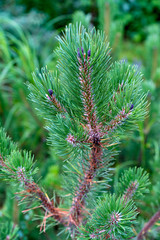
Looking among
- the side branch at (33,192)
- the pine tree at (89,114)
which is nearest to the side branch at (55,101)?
the pine tree at (89,114)

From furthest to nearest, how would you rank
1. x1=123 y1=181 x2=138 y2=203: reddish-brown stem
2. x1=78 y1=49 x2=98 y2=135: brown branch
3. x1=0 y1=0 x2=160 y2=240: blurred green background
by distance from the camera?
x1=0 y1=0 x2=160 y2=240: blurred green background → x1=123 y1=181 x2=138 y2=203: reddish-brown stem → x1=78 y1=49 x2=98 y2=135: brown branch

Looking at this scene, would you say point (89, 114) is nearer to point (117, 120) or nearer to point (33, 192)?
point (117, 120)

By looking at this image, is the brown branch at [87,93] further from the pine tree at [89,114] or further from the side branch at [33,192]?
the side branch at [33,192]

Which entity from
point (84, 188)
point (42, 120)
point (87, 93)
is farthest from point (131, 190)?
point (42, 120)

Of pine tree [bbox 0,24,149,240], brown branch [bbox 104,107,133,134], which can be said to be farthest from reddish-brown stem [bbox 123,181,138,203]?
brown branch [bbox 104,107,133,134]

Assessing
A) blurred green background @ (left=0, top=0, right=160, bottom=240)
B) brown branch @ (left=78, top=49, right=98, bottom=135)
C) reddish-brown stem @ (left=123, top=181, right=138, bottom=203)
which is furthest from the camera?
blurred green background @ (left=0, top=0, right=160, bottom=240)

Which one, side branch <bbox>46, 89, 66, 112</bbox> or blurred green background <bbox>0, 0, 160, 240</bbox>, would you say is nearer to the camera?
side branch <bbox>46, 89, 66, 112</bbox>

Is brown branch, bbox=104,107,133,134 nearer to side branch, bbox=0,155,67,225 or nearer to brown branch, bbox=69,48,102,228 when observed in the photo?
brown branch, bbox=69,48,102,228

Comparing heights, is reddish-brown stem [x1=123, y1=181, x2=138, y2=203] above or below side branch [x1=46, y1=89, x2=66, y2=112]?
below
